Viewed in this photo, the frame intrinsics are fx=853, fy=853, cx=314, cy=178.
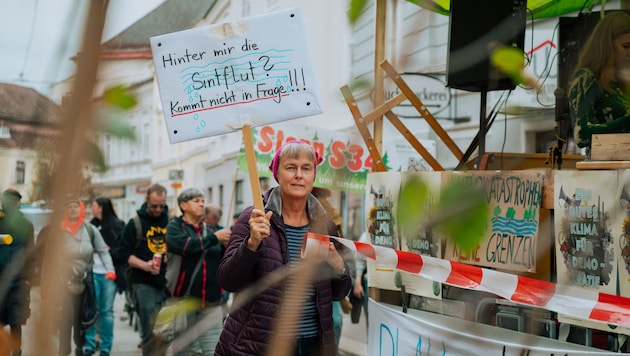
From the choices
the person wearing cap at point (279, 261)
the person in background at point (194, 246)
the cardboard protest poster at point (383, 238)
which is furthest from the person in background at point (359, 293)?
the person wearing cap at point (279, 261)

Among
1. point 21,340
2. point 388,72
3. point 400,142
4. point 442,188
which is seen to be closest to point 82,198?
point 21,340

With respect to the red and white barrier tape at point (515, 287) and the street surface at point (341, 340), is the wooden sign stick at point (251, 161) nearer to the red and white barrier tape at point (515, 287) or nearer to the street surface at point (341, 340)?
the red and white barrier tape at point (515, 287)

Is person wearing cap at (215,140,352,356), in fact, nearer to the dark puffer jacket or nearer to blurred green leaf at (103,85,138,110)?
the dark puffer jacket

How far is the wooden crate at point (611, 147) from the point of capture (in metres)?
3.34

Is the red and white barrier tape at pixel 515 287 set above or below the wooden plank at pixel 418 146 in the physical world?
below

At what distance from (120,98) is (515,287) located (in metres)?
2.53

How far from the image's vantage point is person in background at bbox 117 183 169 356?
7465mm

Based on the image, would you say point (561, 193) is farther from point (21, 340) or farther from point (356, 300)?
point (356, 300)

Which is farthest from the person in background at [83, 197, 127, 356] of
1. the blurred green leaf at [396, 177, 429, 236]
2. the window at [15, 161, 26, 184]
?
the window at [15, 161, 26, 184]

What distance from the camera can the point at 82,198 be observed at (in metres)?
1.03

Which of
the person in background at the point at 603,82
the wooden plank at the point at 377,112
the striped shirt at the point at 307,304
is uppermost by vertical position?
the person in background at the point at 603,82

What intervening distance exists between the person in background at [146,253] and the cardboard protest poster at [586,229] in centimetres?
448

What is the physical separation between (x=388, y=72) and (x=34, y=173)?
1.90 ft

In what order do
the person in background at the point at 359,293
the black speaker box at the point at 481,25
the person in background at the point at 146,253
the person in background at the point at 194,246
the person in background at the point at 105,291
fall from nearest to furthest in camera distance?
1. the black speaker box at the point at 481,25
2. the person in background at the point at 194,246
3. the person in background at the point at 146,253
4. the person in background at the point at 359,293
5. the person in background at the point at 105,291
